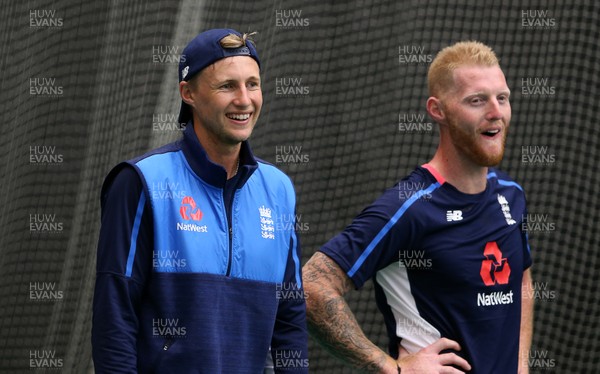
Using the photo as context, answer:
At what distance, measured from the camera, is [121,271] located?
2762 mm

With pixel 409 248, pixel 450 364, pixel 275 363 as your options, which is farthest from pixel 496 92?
pixel 275 363

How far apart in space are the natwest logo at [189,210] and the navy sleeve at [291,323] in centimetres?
31

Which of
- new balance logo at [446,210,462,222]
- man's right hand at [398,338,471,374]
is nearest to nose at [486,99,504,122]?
new balance logo at [446,210,462,222]

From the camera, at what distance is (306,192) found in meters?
6.22

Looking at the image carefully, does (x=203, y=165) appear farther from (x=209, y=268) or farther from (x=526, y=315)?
(x=526, y=315)

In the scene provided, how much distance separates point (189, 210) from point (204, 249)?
0.11 metres

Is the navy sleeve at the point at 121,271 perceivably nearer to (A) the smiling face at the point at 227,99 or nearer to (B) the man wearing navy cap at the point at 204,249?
(B) the man wearing navy cap at the point at 204,249

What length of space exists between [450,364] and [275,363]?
0.62m

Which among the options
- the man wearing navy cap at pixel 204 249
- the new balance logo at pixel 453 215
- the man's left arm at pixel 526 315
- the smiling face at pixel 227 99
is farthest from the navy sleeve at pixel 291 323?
the man's left arm at pixel 526 315

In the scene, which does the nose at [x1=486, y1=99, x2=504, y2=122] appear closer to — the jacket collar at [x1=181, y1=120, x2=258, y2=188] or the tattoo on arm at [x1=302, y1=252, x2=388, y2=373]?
the tattoo on arm at [x1=302, y1=252, x2=388, y2=373]

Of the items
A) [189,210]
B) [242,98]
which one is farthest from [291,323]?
[242,98]

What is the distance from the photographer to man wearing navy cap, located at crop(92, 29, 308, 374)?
2.78 meters

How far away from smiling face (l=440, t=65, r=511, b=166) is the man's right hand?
600 mm

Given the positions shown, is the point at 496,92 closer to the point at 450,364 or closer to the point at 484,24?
the point at 450,364
